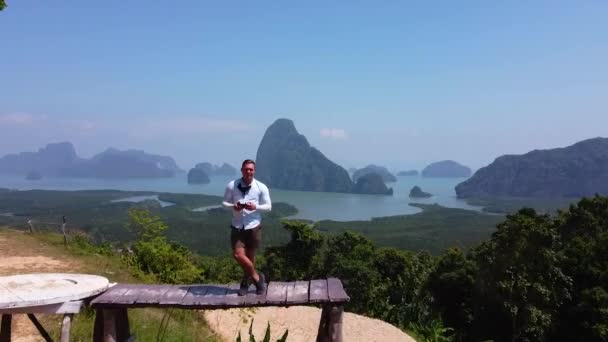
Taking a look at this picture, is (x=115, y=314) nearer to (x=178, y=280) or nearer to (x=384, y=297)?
(x=178, y=280)

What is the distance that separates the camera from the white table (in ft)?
14.4

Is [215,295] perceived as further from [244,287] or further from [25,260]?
[25,260]

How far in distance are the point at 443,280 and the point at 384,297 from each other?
3802mm

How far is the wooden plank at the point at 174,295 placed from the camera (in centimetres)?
486

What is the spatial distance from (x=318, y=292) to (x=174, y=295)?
166 cm

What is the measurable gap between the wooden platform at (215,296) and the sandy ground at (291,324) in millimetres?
5576

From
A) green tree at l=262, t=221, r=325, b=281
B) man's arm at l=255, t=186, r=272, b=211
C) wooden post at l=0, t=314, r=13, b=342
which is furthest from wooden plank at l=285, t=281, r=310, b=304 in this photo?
green tree at l=262, t=221, r=325, b=281

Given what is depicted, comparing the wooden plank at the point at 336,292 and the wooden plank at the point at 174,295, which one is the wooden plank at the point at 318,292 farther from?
the wooden plank at the point at 174,295

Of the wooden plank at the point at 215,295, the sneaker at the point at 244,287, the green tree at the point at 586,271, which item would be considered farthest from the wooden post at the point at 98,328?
the green tree at the point at 586,271

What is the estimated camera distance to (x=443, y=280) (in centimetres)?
2686

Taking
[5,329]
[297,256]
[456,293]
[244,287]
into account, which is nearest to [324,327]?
[244,287]

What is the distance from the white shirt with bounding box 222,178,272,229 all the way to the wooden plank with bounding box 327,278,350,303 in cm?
116

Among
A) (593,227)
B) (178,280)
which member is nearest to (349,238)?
(593,227)

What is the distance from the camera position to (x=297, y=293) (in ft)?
16.4
